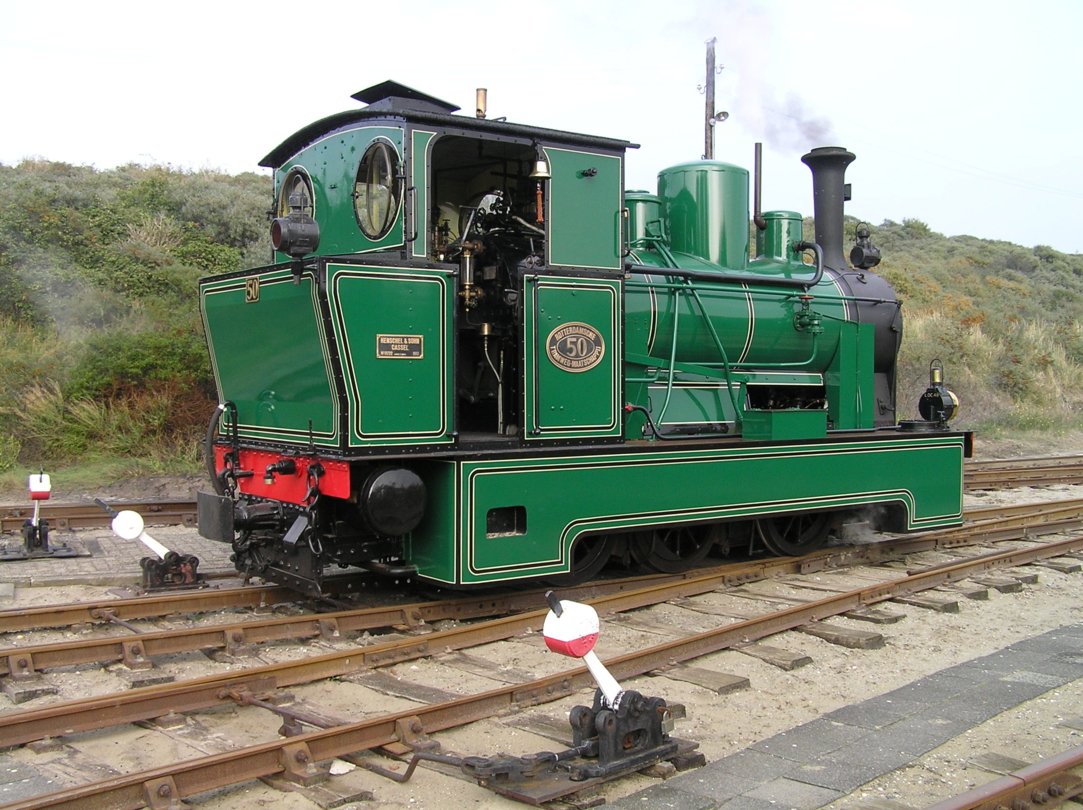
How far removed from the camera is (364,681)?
202 inches

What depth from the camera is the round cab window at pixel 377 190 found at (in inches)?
237

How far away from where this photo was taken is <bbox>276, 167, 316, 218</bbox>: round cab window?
6789 millimetres

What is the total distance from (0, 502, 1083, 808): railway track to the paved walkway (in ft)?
3.27

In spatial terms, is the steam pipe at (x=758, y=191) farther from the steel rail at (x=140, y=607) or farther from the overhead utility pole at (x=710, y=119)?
the overhead utility pole at (x=710, y=119)

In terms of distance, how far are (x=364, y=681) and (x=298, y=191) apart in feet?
11.4

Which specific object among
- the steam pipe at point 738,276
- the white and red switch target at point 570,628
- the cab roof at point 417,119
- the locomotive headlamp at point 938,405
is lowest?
the white and red switch target at point 570,628

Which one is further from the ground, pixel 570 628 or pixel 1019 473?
pixel 570 628

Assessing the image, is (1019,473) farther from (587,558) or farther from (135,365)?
(135,365)

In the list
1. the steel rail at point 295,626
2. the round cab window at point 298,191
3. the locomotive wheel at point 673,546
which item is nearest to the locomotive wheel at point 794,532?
the steel rail at point 295,626

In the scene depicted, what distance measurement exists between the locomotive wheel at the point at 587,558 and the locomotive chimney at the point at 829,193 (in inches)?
153

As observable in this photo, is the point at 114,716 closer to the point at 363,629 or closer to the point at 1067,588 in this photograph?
the point at 363,629

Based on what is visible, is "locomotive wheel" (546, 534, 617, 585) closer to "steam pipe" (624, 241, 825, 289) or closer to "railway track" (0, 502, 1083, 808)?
"railway track" (0, 502, 1083, 808)

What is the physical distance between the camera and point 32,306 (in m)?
16.2

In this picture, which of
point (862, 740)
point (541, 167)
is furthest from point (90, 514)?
point (862, 740)
